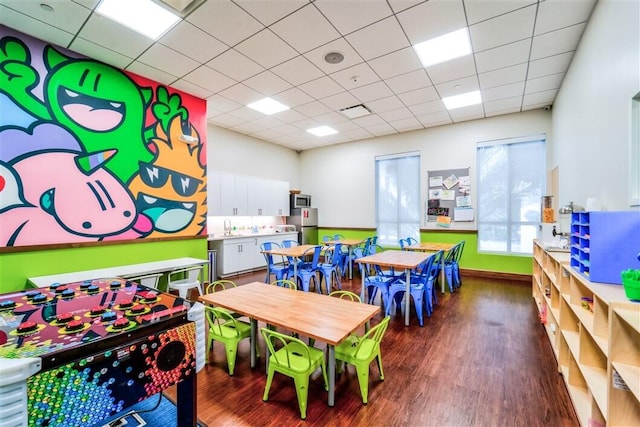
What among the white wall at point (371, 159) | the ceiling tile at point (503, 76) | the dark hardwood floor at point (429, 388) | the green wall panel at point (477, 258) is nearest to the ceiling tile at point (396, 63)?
the ceiling tile at point (503, 76)

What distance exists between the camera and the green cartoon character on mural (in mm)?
3066

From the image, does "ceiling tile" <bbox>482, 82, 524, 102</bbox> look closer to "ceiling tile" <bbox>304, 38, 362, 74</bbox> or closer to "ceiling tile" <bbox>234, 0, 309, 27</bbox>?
"ceiling tile" <bbox>304, 38, 362, 74</bbox>

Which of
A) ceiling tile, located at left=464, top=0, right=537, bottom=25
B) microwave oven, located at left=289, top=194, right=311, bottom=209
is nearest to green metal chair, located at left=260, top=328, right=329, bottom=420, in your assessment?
ceiling tile, located at left=464, top=0, right=537, bottom=25

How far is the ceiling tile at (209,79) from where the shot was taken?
392 cm

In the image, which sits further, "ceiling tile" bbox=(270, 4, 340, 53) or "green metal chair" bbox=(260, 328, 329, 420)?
"ceiling tile" bbox=(270, 4, 340, 53)

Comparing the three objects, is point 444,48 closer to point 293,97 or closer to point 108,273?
point 293,97

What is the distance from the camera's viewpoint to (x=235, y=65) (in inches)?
149

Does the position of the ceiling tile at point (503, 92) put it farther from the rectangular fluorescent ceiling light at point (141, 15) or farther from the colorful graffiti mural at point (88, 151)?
the colorful graffiti mural at point (88, 151)

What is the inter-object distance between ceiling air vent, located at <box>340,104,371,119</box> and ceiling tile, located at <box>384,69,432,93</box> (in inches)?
33.8

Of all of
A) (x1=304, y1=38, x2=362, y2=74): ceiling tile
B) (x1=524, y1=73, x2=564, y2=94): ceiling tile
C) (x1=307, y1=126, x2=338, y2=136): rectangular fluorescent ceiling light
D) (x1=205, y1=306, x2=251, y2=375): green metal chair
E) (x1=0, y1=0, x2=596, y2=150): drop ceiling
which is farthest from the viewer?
(x1=307, y1=126, x2=338, y2=136): rectangular fluorescent ceiling light

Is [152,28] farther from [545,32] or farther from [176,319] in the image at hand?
[545,32]

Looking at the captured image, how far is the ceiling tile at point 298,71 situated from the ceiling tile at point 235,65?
0.95 ft

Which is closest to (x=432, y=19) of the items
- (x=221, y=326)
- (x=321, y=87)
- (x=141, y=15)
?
(x=321, y=87)

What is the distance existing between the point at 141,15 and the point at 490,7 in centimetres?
350
